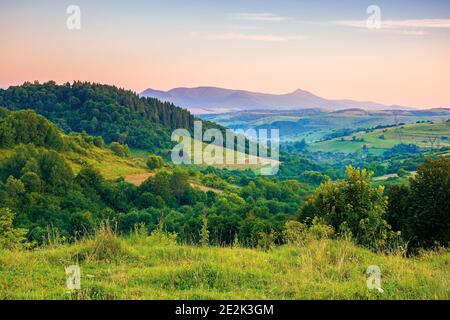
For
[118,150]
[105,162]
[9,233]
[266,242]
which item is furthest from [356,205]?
[118,150]

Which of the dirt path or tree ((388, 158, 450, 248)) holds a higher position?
tree ((388, 158, 450, 248))

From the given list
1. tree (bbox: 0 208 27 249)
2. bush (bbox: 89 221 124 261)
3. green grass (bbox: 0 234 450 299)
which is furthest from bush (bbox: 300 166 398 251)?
tree (bbox: 0 208 27 249)

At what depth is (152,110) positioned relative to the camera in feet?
641

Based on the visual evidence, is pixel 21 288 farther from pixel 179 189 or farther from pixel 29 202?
pixel 179 189

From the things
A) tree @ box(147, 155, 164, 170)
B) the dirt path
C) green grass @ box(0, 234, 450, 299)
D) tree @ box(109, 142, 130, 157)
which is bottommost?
the dirt path

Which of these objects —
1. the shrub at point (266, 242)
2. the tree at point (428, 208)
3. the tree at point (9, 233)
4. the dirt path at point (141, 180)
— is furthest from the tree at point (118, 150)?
the shrub at point (266, 242)

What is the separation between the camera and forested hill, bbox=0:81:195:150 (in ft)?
568

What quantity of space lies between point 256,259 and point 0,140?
108870mm

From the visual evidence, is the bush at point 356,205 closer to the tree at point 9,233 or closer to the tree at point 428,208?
the tree at point 428,208

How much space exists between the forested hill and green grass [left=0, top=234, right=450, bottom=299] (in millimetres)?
159719

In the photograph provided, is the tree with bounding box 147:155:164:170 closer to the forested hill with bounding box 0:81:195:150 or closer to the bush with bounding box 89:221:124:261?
the forested hill with bounding box 0:81:195:150

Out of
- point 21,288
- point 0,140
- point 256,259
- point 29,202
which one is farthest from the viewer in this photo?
point 0,140

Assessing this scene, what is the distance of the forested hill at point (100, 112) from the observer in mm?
173250

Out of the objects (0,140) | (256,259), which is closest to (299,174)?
(0,140)
